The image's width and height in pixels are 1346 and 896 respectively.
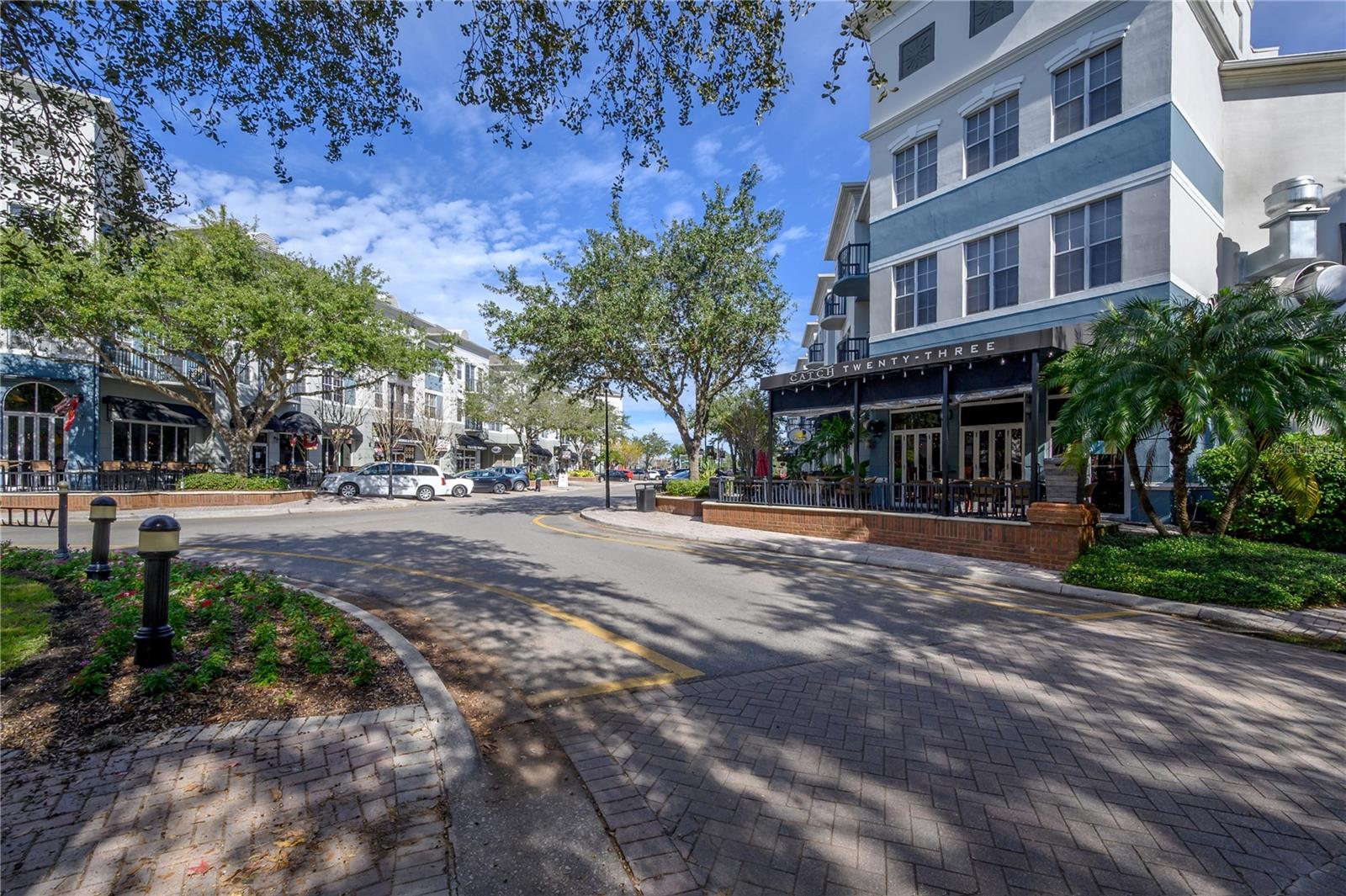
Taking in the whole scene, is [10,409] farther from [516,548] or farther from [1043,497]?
[1043,497]

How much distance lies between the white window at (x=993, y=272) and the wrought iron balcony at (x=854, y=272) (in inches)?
180

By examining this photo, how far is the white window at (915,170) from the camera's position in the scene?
1778cm

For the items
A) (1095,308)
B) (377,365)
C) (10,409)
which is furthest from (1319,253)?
(10,409)

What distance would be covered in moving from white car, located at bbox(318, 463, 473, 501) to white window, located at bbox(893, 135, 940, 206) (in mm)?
23972

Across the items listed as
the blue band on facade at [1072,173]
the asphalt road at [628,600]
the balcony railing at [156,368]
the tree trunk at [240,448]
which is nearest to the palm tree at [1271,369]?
the asphalt road at [628,600]

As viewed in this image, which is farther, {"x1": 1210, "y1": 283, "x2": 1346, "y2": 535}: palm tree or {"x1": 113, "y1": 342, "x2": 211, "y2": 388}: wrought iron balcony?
{"x1": 113, "y1": 342, "x2": 211, "y2": 388}: wrought iron balcony

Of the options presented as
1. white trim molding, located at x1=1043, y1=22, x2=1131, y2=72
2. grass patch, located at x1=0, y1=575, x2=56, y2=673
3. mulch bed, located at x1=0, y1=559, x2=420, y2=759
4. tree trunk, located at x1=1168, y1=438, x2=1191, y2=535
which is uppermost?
white trim molding, located at x1=1043, y1=22, x2=1131, y2=72

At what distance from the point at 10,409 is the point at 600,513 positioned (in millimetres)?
22668

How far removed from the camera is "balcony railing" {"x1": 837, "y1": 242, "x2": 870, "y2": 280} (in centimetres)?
2144

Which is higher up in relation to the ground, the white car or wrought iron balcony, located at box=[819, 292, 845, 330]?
wrought iron balcony, located at box=[819, 292, 845, 330]

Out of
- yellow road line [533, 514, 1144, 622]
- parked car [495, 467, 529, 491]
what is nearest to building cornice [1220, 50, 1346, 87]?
yellow road line [533, 514, 1144, 622]

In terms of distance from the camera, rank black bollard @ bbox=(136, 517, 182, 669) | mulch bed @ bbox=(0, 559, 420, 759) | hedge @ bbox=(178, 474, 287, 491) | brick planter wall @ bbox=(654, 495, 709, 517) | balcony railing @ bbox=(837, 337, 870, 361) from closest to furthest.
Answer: mulch bed @ bbox=(0, 559, 420, 759), black bollard @ bbox=(136, 517, 182, 669), brick planter wall @ bbox=(654, 495, 709, 517), balcony railing @ bbox=(837, 337, 870, 361), hedge @ bbox=(178, 474, 287, 491)

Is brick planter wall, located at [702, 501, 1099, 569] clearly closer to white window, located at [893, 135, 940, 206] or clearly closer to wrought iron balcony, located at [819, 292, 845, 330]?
white window, located at [893, 135, 940, 206]

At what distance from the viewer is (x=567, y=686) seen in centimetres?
472
